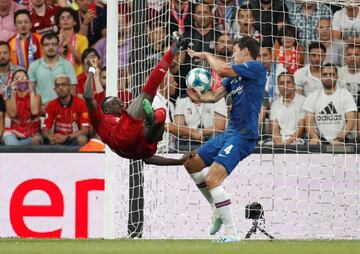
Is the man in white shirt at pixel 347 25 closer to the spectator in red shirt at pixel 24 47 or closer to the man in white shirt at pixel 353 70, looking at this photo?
the man in white shirt at pixel 353 70

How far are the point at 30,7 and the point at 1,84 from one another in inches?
59.0

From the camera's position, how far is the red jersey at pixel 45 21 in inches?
773

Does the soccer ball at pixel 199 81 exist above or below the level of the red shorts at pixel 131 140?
above

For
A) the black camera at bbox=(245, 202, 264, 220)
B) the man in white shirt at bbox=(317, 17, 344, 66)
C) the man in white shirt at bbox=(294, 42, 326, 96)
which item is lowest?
the black camera at bbox=(245, 202, 264, 220)

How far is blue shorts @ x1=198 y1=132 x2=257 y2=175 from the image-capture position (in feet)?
43.9

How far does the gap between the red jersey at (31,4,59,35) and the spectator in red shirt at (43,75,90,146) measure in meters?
1.09

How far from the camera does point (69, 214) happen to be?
55.7 feet

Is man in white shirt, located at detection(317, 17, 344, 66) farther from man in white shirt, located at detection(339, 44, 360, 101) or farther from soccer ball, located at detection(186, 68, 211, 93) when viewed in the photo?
soccer ball, located at detection(186, 68, 211, 93)

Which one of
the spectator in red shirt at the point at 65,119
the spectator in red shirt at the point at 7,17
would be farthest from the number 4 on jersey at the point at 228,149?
the spectator in red shirt at the point at 7,17

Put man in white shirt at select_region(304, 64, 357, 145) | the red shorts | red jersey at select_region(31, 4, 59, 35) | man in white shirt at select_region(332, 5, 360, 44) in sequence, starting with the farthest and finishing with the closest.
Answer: red jersey at select_region(31, 4, 59, 35)
man in white shirt at select_region(332, 5, 360, 44)
man in white shirt at select_region(304, 64, 357, 145)
the red shorts

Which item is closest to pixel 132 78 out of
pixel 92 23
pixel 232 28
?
pixel 232 28

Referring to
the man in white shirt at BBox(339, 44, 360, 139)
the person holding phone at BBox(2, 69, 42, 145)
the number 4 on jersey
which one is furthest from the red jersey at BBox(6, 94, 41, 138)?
the number 4 on jersey

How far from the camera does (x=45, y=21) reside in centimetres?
1972

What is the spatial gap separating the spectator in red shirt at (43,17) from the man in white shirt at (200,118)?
3482 mm
